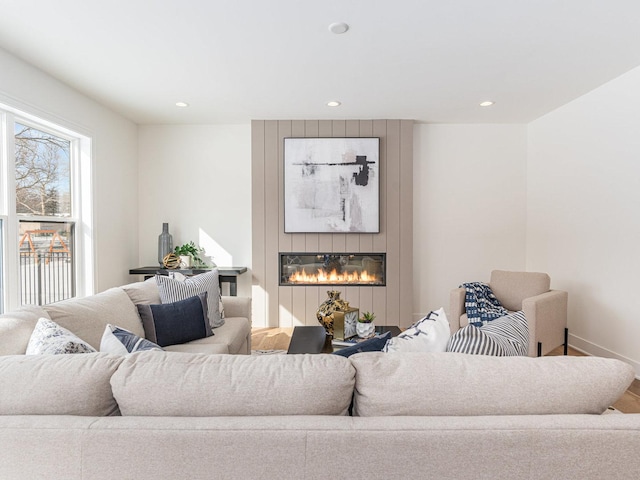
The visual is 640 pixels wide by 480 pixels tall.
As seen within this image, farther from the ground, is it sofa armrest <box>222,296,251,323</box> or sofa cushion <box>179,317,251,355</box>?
sofa armrest <box>222,296,251,323</box>

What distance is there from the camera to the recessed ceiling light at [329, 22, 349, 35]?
2.33 m

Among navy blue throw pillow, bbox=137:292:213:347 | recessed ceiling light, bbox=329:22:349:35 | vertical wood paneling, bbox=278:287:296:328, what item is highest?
recessed ceiling light, bbox=329:22:349:35

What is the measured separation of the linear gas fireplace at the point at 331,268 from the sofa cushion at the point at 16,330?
116 inches

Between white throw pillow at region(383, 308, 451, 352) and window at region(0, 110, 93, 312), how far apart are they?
9.97ft

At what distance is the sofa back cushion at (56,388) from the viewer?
992mm

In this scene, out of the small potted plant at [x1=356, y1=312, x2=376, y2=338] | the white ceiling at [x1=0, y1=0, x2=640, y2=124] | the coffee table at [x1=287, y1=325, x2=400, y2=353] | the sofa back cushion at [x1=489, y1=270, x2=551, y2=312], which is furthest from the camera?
the sofa back cushion at [x1=489, y1=270, x2=551, y2=312]

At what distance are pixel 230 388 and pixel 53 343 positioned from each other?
0.83 meters

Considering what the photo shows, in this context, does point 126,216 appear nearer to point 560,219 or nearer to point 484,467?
point 484,467

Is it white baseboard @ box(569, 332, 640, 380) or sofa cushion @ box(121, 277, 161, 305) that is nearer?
sofa cushion @ box(121, 277, 161, 305)

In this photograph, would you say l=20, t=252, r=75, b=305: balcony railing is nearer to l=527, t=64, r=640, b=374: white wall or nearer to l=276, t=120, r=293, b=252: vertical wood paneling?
l=276, t=120, r=293, b=252: vertical wood paneling

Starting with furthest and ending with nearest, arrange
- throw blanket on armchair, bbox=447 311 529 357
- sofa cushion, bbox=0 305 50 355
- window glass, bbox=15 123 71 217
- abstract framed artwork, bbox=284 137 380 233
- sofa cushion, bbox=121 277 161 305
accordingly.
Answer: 1. abstract framed artwork, bbox=284 137 380 233
2. window glass, bbox=15 123 71 217
3. sofa cushion, bbox=121 277 161 305
4. sofa cushion, bbox=0 305 50 355
5. throw blanket on armchair, bbox=447 311 529 357

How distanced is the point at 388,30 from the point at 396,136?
2053 millimetres

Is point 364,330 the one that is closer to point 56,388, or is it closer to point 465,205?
point 56,388

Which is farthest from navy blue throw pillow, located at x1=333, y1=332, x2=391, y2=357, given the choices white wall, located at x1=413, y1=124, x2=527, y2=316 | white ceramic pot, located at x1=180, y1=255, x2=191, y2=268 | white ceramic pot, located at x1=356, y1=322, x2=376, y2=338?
white ceramic pot, located at x1=180, y1=255, x2=191, y2=268
